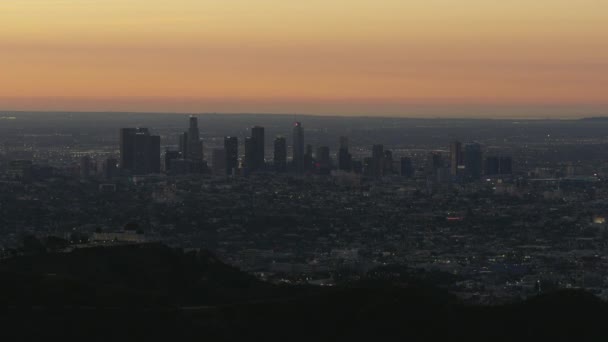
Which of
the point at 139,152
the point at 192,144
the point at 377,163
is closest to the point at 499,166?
the point at 377,163

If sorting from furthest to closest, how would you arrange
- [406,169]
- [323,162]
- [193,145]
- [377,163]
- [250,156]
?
[193,145] → [323,162] → [250,156] → [377,163] → [406,169]

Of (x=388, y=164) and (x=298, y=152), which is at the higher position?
(x=298, y=152)

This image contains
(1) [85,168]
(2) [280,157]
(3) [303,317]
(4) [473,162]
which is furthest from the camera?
(2) [280,157]

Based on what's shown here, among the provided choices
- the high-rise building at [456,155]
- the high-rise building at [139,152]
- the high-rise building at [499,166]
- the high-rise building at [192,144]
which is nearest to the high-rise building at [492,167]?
the high-rise building at [499,166]

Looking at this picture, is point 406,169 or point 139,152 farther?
point 139,152

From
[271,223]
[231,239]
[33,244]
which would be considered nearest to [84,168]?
[271,223]

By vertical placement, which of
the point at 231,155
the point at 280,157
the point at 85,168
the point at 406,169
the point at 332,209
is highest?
the point at 231,155

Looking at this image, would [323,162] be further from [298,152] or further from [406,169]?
[406,169]
